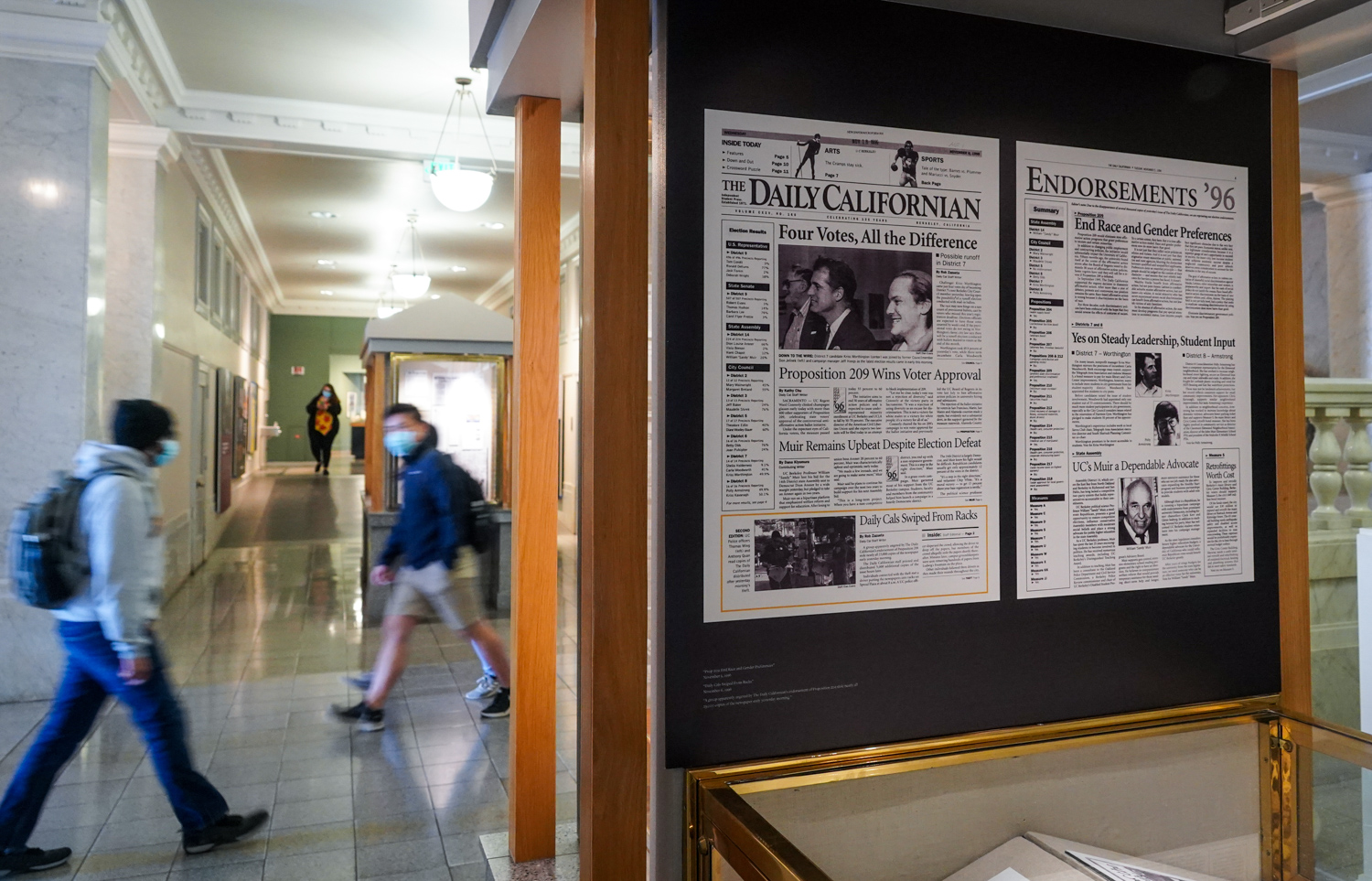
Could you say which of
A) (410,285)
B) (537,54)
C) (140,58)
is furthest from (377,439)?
(537,54)

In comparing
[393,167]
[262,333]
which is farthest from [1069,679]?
[262,333]

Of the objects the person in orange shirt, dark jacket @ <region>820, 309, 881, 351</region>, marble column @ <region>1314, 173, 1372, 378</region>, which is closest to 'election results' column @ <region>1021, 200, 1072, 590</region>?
dark jacket @ <region>820, 309, 881, 351</region>

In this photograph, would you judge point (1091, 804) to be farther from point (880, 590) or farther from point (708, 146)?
point (708, 146)

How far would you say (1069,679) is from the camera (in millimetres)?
2012

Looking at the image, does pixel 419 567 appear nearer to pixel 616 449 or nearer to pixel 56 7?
pixel 616 449

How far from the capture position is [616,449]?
1.68 m

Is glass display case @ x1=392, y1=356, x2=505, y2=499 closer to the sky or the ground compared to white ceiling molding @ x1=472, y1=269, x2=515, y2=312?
closer to the ground

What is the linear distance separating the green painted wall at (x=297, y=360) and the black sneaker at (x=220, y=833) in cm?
2467

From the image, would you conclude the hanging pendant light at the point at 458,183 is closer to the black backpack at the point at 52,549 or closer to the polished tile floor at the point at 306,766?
the polished tile floor at the point at 306,766

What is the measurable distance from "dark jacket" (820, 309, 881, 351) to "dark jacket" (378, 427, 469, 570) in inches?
138

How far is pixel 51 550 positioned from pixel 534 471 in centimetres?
175

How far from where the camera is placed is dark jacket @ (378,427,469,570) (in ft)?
16.1

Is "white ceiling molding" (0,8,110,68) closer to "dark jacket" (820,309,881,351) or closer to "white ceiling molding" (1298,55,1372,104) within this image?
"dark jacket" (820,309,881,351)

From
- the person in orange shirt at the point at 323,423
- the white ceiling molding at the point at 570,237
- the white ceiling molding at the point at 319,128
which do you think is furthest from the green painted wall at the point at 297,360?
the white ceiling molding at the point at 319,128
